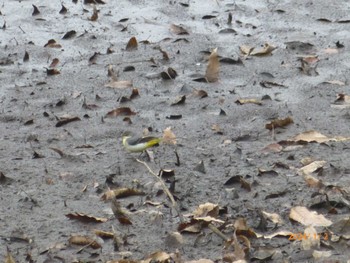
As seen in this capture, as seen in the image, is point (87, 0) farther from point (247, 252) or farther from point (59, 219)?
point (247, 252)

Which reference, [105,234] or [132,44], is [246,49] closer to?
[132,44]

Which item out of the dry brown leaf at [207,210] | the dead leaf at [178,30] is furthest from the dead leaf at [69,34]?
the dry brown leaf at [207,210]

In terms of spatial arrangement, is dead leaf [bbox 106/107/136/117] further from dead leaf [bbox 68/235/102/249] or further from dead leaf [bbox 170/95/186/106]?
dead leaf [bbox 68/235/102/249]

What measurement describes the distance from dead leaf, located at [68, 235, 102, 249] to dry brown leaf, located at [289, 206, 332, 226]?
0.95 meters

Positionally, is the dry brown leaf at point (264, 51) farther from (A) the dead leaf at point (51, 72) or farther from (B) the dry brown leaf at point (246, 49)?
(A) the dead leaf at point (51, 72)

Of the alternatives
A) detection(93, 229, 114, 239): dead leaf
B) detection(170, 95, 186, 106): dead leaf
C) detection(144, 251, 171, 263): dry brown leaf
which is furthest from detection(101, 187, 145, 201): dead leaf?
detection(170, 95, 186, 106): dead leaf

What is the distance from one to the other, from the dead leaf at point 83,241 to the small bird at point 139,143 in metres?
1.04

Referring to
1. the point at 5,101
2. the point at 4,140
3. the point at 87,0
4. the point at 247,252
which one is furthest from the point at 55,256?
the point at 87,0

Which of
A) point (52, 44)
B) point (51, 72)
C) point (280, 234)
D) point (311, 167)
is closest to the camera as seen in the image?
point (280, 234)

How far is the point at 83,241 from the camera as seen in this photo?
3.94 metres

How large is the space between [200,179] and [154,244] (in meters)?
0.77

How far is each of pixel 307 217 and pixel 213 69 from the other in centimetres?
250

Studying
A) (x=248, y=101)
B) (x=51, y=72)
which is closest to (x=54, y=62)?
(x=51, y=72)

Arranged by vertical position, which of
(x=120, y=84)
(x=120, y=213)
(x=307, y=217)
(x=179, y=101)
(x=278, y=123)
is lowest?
(x=120, y=84)
